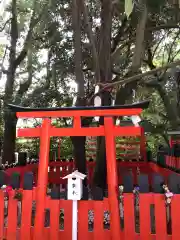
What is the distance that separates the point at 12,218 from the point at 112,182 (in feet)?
4.80

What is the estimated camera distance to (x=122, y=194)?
388 cm

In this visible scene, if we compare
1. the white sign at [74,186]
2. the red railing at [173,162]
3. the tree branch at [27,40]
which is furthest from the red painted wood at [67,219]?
the tree branch at [27,40]

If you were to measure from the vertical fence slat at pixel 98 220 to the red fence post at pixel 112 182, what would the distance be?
0.15 meters

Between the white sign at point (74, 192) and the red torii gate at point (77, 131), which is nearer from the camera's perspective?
the white sign at point (74, 192)

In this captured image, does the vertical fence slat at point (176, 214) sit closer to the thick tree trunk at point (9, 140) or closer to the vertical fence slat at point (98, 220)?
the vertical fence slat at point (98, 220)

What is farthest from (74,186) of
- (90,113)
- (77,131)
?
(90,113)

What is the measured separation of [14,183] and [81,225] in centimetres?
111

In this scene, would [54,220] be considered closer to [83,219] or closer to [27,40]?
[83,219]

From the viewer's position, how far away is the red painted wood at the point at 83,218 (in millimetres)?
3803

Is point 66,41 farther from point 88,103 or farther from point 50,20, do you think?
point 88,103

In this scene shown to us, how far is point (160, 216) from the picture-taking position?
12.4 ft

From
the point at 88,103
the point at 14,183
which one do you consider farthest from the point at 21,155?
the point at 14,183

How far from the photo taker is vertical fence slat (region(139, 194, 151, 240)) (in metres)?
3.78

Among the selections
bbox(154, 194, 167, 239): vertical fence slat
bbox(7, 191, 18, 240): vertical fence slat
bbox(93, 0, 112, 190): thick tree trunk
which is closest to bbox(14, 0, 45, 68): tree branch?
bbox(93, 0, 112, 190): thick tree trunk
